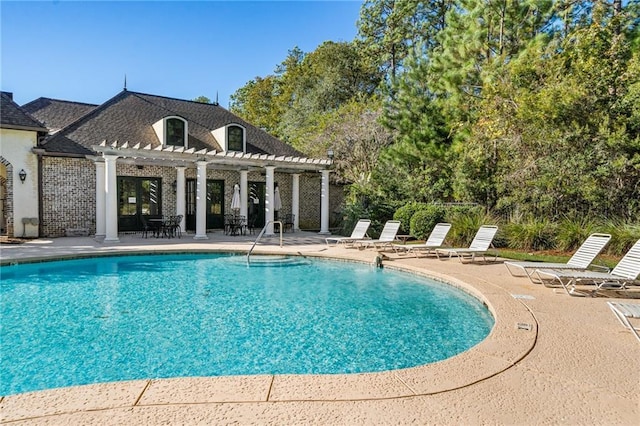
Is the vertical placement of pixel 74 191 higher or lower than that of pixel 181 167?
lower

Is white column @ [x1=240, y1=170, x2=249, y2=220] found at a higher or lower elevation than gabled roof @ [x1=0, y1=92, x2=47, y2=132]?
lower

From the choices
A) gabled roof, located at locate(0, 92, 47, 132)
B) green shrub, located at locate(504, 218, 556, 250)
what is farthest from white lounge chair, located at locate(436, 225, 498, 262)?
gabled roof, located at locate(0, 92, 47, 132)

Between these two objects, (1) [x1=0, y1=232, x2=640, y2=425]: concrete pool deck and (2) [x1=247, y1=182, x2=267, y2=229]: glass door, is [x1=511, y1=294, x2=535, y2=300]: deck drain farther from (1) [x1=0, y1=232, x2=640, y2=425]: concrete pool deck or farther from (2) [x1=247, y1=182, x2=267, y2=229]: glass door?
(2) [x1=247, y1=182, x2=267, y2=229]: glass door

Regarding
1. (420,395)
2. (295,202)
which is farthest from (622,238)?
(295,202)

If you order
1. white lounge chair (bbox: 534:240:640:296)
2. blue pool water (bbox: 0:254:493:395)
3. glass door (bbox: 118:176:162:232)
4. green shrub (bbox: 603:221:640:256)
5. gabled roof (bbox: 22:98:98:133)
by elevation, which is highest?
gabled roof (bbox: 22:98:98:133)

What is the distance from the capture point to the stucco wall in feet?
47.5

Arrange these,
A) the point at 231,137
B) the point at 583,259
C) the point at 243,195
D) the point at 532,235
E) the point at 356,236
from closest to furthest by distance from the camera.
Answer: the point at 583,259 < the point at 532,235 < the point at 356,236 < the point at 243,195 < the point at 231,137

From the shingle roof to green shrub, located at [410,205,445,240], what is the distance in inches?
341

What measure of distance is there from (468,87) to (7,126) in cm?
1650

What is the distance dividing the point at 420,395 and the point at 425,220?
1165 centimetres

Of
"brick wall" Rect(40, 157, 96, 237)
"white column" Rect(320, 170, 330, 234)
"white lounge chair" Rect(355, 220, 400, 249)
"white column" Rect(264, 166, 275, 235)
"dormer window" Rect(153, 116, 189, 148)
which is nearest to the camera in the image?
"white lounge chair" Rect(355, 220, 400, 249)

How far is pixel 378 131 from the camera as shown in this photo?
20562 millimetres

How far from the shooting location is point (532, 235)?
11.8 meters

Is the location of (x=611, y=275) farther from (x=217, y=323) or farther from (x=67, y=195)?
(x=67, y=195)
